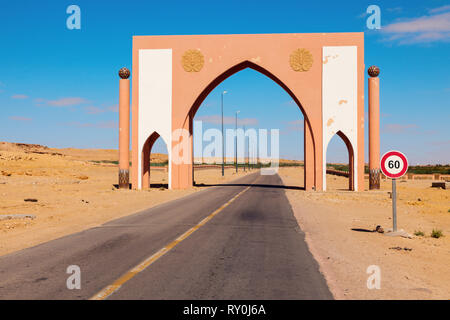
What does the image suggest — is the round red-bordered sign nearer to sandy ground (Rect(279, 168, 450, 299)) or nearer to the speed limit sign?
the speed limit sign

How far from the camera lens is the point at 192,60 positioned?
102 ft

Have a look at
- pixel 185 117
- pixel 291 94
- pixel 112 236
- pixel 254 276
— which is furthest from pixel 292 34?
pixel 254 276

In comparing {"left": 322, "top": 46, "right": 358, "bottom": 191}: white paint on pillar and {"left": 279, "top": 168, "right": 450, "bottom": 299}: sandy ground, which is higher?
{"left": 322, "top": 46, "right": 358, "bottom": 191}: white paint on pillar

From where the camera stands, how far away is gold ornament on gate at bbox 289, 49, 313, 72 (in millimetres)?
30234

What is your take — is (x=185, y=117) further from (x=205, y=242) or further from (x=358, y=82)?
(x=205, y=242)

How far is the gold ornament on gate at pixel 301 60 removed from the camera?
3023 cm

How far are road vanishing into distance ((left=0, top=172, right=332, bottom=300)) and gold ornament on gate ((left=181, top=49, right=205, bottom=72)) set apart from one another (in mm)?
21285

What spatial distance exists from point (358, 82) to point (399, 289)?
25.9m

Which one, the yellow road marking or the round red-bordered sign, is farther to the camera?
the round red-bordered sign

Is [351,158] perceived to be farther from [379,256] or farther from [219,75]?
[379,256]

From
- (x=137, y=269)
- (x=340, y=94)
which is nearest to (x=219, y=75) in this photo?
(x=340, y=94)

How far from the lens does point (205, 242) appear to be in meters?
9.15

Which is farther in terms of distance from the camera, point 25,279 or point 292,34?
point 292,34

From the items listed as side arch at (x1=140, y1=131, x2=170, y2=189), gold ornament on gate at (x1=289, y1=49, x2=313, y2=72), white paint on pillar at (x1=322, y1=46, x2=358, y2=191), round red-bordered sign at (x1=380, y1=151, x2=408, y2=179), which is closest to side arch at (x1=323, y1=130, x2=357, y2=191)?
white paint on pillar at (x1=322, y1=46, x2=358, y2=191)
